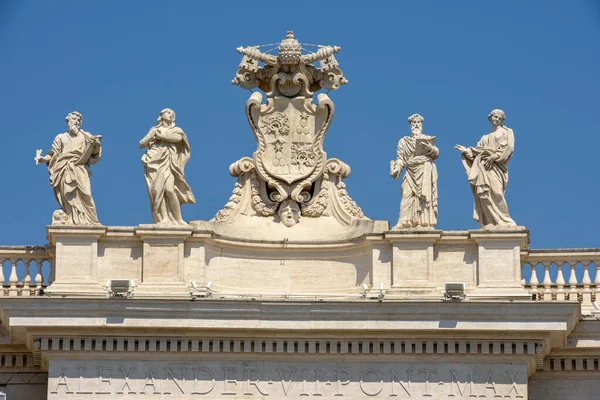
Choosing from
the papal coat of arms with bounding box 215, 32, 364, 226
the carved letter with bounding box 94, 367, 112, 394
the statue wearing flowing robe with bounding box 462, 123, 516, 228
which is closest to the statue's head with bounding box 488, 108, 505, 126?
the statue wearing flowing robe with bounding box 462, 123, 516, 228

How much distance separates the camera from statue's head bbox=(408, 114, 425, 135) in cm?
4650

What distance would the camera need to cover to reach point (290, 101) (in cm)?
4738

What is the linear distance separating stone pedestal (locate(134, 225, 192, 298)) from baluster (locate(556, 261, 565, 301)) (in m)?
5.93

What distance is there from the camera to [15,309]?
4472cm

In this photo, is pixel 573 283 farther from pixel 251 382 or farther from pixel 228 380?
pixel 228 380

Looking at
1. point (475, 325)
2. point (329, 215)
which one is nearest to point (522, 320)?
point (475, 325)

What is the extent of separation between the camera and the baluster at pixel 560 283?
151 feet

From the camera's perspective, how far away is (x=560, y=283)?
46281mm

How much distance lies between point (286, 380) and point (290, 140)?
4339 millimetres

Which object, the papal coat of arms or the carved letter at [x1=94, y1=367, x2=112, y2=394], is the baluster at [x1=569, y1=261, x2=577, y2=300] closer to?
the papal coat of arms

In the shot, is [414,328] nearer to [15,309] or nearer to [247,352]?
[247,352]

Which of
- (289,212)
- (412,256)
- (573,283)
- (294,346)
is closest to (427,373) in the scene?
(412,256)

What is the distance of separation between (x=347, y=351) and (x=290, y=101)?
4.64 meters

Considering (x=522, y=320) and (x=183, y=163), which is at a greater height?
(x=183, y=163)
